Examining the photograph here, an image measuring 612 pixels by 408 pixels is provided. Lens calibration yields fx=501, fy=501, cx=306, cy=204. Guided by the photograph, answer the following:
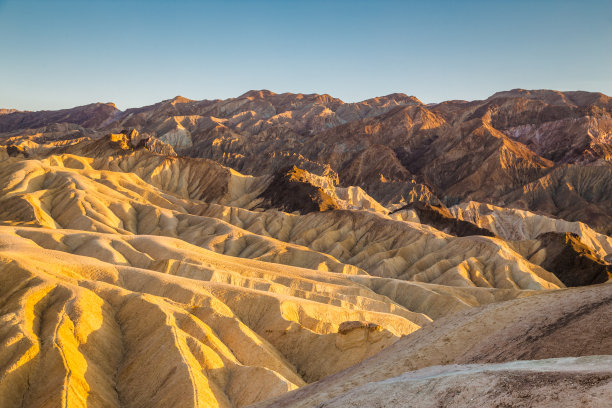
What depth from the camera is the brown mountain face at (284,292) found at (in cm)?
1483

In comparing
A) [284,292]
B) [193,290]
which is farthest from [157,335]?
[284,292]

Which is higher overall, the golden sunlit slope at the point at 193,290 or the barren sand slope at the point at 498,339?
the barren sand slope at the point at 498,339

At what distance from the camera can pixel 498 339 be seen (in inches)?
639

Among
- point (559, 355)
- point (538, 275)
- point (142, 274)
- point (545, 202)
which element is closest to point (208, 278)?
point (142, 274)

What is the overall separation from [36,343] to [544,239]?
9251cm

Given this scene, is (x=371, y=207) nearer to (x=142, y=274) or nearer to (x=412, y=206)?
(x=412, y=206)

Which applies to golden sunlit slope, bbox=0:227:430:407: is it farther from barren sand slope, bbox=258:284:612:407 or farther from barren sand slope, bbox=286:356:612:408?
barren sand slope, bbox=286:356:612:408

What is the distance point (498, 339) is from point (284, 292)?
1475 inches

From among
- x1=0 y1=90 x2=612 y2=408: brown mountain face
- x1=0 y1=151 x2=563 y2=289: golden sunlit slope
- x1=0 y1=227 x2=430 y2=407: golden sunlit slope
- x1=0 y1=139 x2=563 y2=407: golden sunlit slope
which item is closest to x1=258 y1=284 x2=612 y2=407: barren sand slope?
x1=0 y1=90 x2=612 y2=408: brown mountain face

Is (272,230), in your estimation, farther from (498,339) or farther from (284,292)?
(498,339)

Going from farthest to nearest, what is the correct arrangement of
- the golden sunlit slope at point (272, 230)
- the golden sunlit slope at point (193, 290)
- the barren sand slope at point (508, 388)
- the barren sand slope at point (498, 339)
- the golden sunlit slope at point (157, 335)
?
the golden sunlit slope at point (272, 230) → the golden sunlit slope at point (193, 290) → the golden sunlit slope at point (157, 335) → the barren sand slope at point (498, 339) → the barren sand slope at point (508, 388)

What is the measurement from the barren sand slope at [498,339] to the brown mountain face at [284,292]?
0.09 meters

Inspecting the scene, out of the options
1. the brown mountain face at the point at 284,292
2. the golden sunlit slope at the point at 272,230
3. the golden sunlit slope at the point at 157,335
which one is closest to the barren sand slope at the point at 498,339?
the brown mountain face at the point at 284,292

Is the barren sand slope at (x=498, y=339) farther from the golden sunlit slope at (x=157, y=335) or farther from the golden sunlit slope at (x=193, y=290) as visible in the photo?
the golden sunlit slope at (x=157, y=335)
